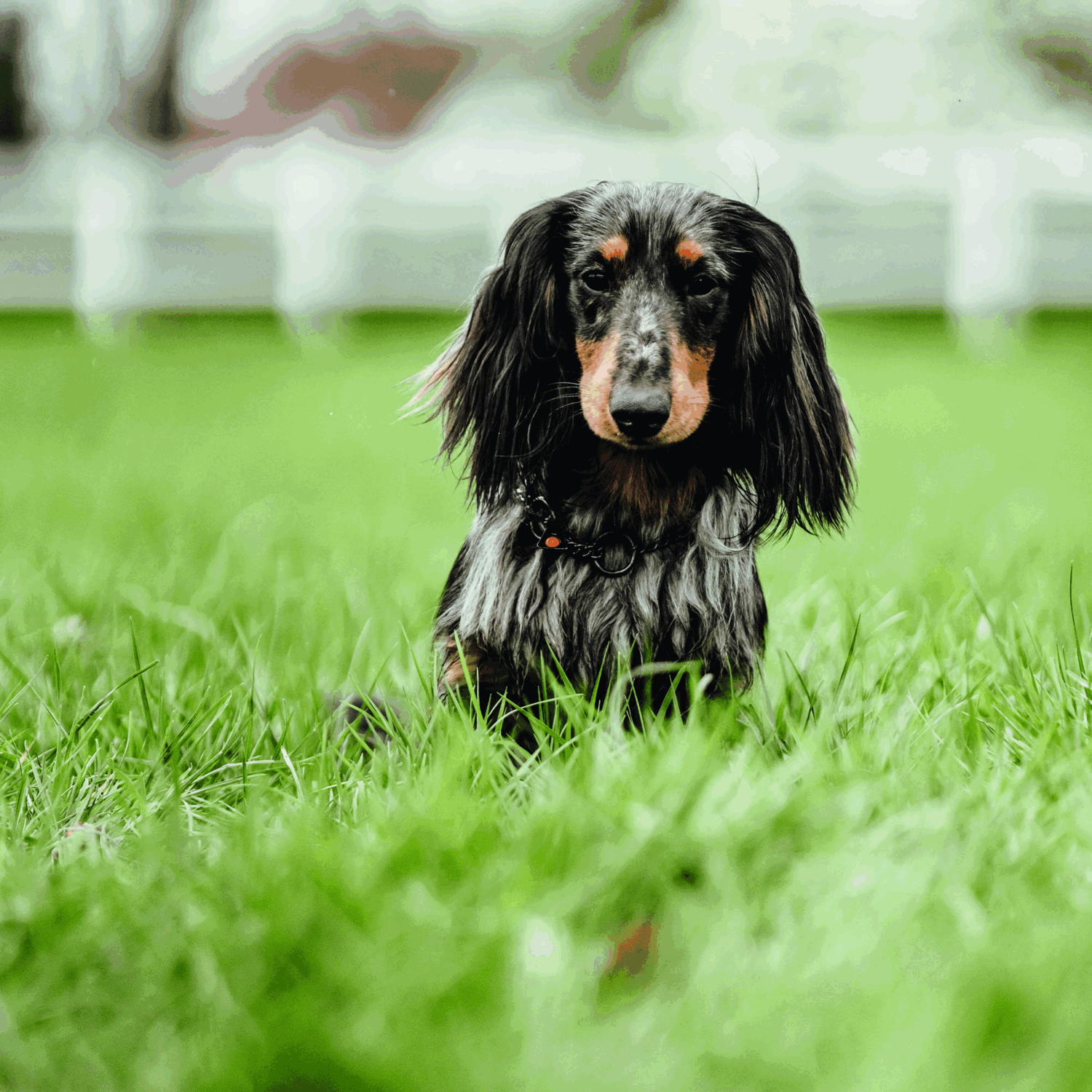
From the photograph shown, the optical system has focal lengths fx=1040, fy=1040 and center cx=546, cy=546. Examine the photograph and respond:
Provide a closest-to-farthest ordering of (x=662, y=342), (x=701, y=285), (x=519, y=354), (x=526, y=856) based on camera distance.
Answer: (x=526, y=856) → (x=662, y=342) → (x=701, y=285) → (x=519, y=354)

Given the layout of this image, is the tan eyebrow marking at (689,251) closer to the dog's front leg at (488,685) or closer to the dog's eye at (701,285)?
the dog's eye at (701,285)

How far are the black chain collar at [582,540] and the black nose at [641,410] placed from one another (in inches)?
13.1

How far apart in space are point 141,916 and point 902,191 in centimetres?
1175

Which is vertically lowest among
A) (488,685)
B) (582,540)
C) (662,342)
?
(488,685)

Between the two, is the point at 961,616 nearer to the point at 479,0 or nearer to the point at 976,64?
the point at 976,64

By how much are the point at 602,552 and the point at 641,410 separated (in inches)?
15.7

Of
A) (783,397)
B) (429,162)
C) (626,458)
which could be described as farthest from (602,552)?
(429,162)

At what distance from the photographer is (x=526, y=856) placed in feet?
4.15

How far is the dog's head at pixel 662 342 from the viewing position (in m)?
1.84

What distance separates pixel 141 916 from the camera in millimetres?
1186

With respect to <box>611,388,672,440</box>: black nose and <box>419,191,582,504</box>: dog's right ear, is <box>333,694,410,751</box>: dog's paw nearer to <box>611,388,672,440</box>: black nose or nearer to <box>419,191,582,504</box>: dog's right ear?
<box>419,191,582,504</box>: dog's right ear

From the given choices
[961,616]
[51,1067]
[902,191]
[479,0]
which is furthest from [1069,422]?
[479,0]

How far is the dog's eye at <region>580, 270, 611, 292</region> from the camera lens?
1.88 meters

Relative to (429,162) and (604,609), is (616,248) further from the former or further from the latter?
(429,162)
